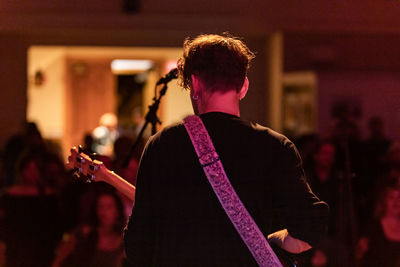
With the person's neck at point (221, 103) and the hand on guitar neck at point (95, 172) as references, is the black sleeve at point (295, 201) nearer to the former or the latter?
the person's neck at point (221, 103)

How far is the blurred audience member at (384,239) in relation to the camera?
4652 mm

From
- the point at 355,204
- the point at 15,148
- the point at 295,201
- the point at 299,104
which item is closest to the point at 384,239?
the point at 355,204

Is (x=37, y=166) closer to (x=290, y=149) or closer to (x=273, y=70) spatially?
(x=290, y=149)

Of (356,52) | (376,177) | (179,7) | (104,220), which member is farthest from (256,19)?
(104,220)

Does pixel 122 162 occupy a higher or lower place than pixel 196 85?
lower

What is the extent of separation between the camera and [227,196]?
1.83 meters

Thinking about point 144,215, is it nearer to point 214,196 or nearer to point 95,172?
point 214,196

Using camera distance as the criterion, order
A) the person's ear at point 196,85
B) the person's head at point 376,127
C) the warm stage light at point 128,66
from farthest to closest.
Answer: the warm stage light at point 128,66
the person's head at point 376,127
the person's ear at point 196,85

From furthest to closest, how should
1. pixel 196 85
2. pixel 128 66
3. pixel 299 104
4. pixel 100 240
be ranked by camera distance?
pixel 128 66, pixel 299 104, pixel 100 240, pixel 196 85

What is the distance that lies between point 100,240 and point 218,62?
10.6ft

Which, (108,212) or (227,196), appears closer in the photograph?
(227,196)

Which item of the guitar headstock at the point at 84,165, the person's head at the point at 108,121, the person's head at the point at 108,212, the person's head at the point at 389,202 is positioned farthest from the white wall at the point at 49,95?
the guitar headstock at the point at 84,165

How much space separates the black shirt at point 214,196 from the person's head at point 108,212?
3.04 m

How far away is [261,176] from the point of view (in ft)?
6.08
